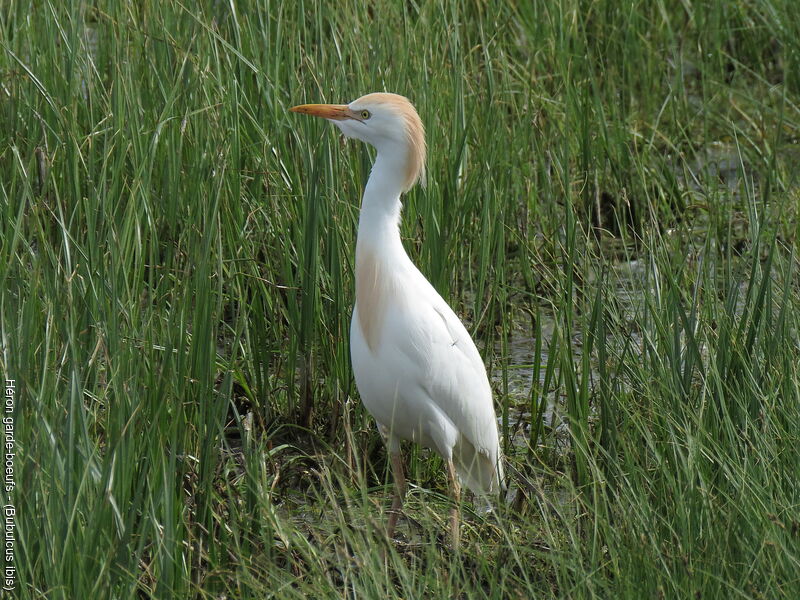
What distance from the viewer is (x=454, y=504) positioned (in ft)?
8.64

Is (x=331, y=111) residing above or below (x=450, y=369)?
above

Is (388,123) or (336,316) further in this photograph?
(336,316)

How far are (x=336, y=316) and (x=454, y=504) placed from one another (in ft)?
2.48

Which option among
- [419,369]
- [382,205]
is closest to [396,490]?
[419,369]

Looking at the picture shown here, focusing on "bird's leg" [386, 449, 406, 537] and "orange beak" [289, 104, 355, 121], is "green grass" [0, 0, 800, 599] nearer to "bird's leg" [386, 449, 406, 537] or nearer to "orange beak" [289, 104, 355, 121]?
"bird's leg" [386, 449, 406, 537]

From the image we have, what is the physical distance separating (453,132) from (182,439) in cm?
135

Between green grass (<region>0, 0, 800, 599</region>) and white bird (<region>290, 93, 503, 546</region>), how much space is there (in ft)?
0.70

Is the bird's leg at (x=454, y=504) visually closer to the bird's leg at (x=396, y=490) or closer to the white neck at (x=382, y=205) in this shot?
the bird's leg at (x=396, y=490)

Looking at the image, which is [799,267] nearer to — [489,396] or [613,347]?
[613,347]

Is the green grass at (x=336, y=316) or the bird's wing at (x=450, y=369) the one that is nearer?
the green grass at (x=336, y=316)

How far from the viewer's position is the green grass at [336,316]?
2.00 m
